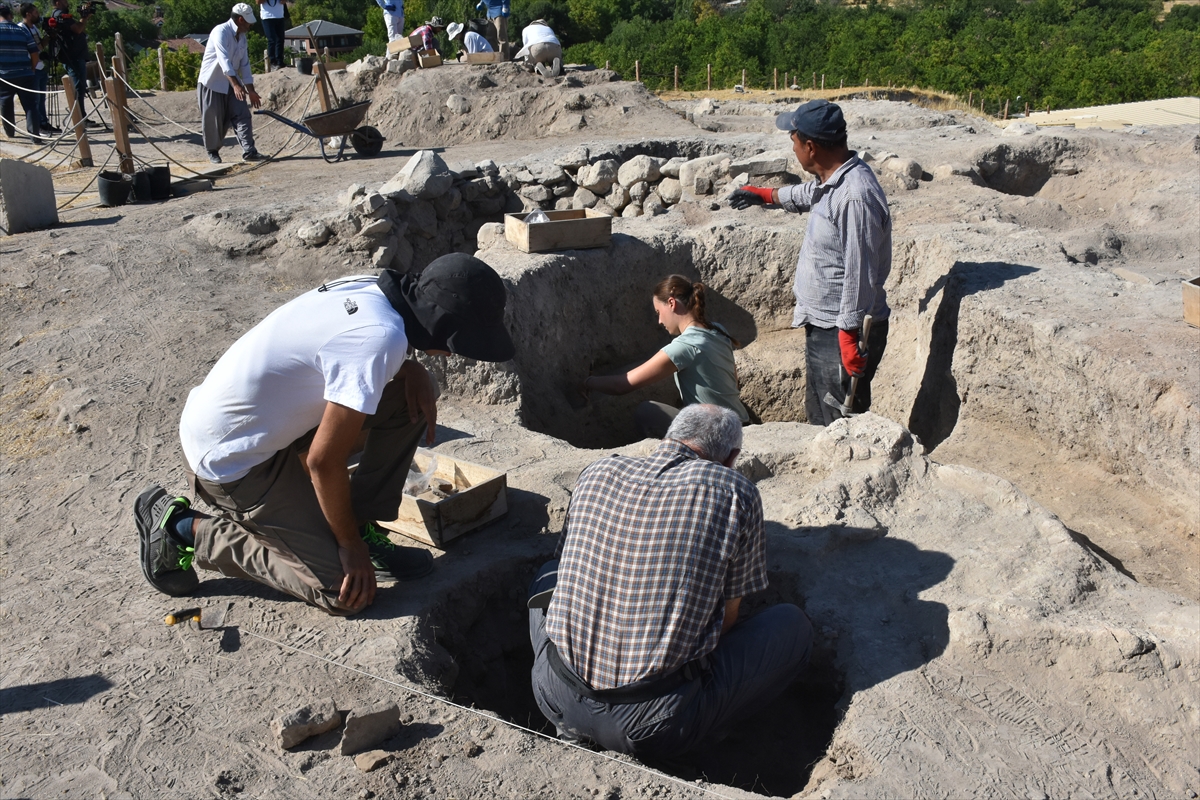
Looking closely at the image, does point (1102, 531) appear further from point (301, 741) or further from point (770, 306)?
point (301, 741)

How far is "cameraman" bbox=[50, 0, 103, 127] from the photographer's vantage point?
12086mm

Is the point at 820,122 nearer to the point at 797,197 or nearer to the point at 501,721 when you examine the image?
→ the point at 797,197

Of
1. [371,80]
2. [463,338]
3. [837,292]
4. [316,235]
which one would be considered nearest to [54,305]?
[316,235]

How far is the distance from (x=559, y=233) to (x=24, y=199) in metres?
5.05

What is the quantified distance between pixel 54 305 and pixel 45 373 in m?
1.17

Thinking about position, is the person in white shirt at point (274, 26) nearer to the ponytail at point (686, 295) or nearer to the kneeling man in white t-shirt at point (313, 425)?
the ponytail at point (686, 295)

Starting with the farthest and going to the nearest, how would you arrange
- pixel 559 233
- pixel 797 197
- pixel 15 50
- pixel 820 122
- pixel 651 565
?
pixel 15 50, pixel 559 233, pixel 797 197, pixel 820 122, pixel 651 565

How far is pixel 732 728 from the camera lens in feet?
11.6

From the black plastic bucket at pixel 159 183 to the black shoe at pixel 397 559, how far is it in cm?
716

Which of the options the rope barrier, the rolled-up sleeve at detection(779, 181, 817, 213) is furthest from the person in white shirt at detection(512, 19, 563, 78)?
the rope barrier

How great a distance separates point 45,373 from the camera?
567cm

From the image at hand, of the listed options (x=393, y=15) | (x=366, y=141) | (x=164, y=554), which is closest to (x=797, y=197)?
Result: (x=164, y=554)

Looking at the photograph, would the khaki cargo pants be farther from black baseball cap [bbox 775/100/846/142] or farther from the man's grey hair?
black baseball cap [bbox 775/100/846/142]

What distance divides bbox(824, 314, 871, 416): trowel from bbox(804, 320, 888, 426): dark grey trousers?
0.02m
